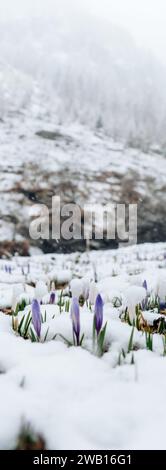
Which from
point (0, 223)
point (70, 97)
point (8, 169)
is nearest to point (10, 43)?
point (70, 97)

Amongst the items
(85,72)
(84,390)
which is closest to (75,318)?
(84,390)

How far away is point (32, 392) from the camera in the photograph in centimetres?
121

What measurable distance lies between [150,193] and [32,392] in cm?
1325

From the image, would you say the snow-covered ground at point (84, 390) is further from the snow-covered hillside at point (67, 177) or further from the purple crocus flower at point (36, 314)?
the snow-covered hillside at point (67, 177)
